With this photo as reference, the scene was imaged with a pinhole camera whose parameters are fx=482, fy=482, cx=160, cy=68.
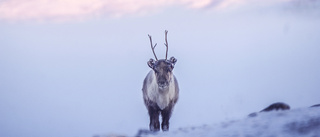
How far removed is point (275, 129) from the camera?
5.10 m

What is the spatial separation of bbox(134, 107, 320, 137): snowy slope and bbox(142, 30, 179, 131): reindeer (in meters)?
3.68

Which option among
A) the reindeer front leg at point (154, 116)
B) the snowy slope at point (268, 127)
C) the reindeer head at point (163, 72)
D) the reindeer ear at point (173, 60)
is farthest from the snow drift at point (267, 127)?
the reindeer ear at point (173, 60)

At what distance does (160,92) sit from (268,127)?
4.87 metres

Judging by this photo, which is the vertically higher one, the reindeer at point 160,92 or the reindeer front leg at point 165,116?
the reindeer at point 160,92

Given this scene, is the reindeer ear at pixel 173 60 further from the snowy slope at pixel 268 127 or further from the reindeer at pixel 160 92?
the snowy slope at pixel 268 127

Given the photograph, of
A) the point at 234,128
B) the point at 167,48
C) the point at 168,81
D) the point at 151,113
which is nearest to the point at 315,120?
the point at 234,128

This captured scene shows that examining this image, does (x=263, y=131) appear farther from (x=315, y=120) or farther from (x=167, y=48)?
(x=167, y=48)

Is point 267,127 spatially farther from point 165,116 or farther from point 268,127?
point 165,116

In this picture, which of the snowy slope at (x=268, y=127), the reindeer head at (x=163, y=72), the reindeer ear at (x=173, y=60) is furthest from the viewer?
the reindeer ear at (x=173, y=60)

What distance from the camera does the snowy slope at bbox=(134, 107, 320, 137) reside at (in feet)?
16.3

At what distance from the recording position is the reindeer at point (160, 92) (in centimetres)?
959

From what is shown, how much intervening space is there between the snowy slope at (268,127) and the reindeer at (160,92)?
3.68 m

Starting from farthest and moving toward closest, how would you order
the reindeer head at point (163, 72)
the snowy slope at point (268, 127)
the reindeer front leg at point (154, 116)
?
the reindeer front leg at point (154, 116), the reindeer head at point (163, 72), the snowy slope at point (268, 127)

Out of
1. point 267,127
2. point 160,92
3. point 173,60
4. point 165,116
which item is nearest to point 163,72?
point 160,92
